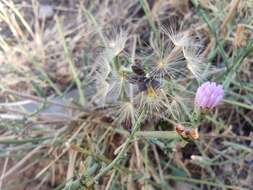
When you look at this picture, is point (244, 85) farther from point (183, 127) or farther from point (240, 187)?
point (183, 127)

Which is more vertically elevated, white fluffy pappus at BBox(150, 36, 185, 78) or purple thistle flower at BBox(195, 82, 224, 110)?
white fluffy pappus at BBox(150, 36, 185, 78)

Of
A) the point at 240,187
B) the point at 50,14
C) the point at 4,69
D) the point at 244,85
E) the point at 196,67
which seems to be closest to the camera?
the point at 196,67

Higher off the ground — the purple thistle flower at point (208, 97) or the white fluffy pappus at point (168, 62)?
the white fluffy pappus at point (168, 62)

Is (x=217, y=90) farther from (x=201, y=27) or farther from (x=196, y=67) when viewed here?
(x=201, y=27)

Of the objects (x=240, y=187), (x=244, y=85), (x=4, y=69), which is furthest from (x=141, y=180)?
(x=4, y=69)

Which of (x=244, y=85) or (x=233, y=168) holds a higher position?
(x=244, y=85)

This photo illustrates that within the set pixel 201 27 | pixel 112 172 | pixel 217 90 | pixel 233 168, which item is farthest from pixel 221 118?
pixel 217 90

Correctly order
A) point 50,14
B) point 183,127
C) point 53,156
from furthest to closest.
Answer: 1. point 50,14
2. point 53,156
3. point 183,127

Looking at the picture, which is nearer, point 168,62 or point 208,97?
point 208,97

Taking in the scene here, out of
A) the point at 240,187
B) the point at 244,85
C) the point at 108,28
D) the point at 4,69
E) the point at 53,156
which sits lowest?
the point at 240,187

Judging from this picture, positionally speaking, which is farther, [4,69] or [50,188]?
[4,69]
